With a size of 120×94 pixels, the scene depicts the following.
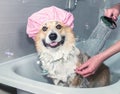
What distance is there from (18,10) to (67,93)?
623mm

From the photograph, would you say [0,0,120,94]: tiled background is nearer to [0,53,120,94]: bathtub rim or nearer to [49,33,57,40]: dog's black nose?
[0,53,120,94]: bathtub rim

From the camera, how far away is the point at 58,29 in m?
1.12

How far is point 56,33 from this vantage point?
1079 millimetres

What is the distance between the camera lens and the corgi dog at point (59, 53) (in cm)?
111

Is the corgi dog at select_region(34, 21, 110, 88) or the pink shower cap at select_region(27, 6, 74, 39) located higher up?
the pink shower cap at select_region(27, 6, 74, 39)

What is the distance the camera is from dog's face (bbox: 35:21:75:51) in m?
1.09

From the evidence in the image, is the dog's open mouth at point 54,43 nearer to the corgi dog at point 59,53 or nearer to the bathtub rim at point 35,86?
the corgi dog at point 59,53

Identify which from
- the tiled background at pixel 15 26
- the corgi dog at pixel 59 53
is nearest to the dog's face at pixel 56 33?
the corgi dog at pixel 59 53

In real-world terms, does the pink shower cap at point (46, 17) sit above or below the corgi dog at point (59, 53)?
above

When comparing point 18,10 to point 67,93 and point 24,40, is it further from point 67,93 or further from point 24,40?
point 67,93

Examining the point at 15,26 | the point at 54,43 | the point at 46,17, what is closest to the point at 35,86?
the point at 54,43

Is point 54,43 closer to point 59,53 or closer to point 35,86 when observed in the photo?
point 59,53

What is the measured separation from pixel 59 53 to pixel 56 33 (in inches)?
Result: 4.4

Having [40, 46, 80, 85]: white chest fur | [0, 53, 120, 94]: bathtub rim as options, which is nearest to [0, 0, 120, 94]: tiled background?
[0, 53, 120, 94]: bathtub rim
